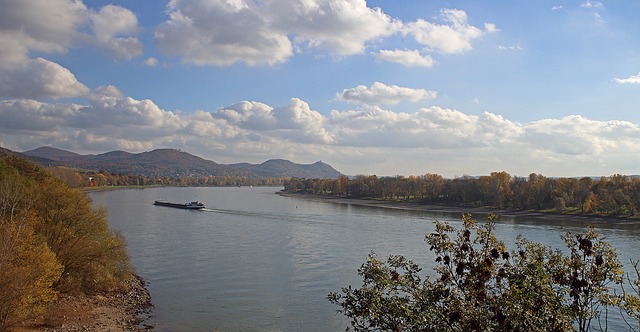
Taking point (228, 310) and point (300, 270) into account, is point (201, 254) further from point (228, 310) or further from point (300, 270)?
point (228, 310)

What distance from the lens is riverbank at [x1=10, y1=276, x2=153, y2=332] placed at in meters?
23.6

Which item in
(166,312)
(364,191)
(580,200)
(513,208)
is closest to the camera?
(166,312)

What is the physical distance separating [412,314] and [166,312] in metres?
23.2

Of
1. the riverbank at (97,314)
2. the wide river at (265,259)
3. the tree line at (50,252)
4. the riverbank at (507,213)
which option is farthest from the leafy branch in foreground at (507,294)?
A: the riverbank at (507,213)

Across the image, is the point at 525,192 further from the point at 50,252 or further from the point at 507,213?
the point at 50,252

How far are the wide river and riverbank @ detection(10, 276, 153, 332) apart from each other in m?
0.95

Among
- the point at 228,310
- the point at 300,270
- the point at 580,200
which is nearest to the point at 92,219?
the point at 228,310

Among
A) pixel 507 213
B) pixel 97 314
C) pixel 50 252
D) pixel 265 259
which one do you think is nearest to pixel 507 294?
pixel 50 252

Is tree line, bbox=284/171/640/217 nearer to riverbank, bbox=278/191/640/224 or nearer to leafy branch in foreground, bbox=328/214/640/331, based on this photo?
riverbank, bbox=278/191/640/224

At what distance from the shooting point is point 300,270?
3638cm

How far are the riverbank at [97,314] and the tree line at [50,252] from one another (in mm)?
839

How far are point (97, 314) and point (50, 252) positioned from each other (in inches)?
179

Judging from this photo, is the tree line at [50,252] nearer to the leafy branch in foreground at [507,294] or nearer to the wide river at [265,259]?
the wide river at [265,259]

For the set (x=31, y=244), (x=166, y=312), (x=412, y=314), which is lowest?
(x=166, y=312)
